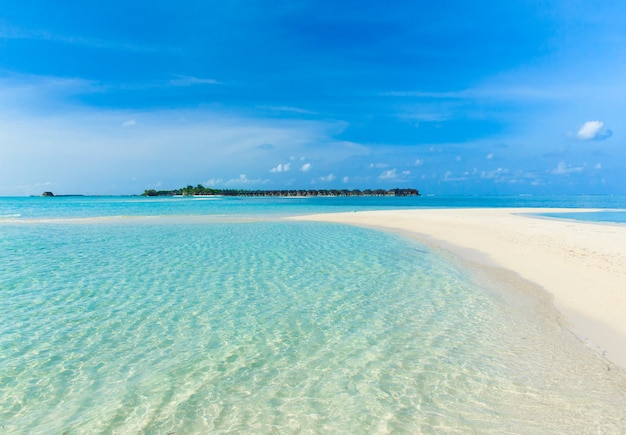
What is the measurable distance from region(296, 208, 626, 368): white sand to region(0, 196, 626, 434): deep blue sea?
2.33 feet

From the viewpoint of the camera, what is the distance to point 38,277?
12.6 metres

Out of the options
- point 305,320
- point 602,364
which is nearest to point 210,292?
point 305,320

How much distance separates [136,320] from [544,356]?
8.34 m

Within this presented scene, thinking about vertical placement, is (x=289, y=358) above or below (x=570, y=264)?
below

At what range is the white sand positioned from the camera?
8.36 m

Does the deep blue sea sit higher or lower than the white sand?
lower

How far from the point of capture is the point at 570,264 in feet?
46.7

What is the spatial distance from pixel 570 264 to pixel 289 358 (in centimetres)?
1239

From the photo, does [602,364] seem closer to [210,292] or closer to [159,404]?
[159,404]

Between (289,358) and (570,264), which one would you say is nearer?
(289,358)

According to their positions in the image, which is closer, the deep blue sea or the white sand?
the deep blue sea

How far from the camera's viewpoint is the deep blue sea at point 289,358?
199 inches

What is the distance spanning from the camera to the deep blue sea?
5.05 metres

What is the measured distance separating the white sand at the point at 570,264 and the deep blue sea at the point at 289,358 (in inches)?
28.0
